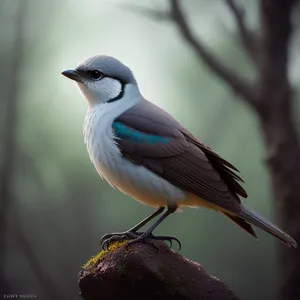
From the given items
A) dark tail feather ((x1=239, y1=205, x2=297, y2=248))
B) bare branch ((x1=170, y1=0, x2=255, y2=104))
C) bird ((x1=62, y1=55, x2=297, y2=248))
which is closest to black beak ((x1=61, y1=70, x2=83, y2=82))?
bird ((x1=62, y1=55, x2=297, y2=248))

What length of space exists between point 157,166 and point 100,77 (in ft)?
2.11

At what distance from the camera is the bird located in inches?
122

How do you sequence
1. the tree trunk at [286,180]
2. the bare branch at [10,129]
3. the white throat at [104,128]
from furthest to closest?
the bare branch at [10,129]
the tree trunk at [286,180]
the white throat at [104,128]

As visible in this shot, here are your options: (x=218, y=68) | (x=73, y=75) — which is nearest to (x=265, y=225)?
(x=73, y=75)

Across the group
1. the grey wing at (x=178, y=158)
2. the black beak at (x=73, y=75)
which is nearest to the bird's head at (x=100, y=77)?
the black beak at (x=73, y=75)

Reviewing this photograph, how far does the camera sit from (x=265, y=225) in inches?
118

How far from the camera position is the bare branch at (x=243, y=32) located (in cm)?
496

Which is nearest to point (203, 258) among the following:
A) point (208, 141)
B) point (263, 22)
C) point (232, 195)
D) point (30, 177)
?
point (208, 141)

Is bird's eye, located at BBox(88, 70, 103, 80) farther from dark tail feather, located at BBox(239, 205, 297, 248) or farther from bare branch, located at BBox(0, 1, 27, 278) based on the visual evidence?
bare branch, located at BBox(0, 1, 27, 278)

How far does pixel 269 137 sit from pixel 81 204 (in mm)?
2715

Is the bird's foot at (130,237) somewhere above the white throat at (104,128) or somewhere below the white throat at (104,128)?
below

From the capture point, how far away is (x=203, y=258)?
6.70 metres

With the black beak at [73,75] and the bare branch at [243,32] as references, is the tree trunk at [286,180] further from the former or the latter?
the black beak at [73,75]

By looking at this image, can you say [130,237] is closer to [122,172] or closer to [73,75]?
[122,172]
